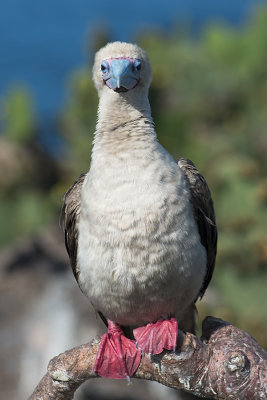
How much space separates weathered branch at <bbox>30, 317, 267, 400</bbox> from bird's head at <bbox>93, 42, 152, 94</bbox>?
1.55m

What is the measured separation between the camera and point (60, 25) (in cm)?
3881

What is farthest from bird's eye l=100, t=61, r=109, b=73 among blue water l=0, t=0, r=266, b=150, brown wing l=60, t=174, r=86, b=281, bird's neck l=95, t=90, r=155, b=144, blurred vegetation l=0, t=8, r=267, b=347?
blue water l=0, t=0, r=266, b=150

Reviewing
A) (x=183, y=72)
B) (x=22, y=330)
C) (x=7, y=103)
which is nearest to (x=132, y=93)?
(x=22, y=330)

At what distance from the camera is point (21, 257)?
392 inches

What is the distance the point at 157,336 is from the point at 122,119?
52.9 inches

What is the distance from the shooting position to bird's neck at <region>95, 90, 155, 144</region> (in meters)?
4.89

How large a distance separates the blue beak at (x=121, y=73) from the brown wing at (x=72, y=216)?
2.61 feet

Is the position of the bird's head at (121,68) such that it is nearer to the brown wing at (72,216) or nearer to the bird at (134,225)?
the bird at (134,225)

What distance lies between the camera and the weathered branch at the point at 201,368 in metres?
4.35

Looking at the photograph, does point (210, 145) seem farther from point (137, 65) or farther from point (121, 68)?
point (121, 68)

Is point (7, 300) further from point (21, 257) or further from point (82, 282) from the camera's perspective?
point (82, 282)

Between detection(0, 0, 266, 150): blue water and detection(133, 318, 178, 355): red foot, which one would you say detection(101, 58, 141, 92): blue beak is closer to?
detection(133, 318, 178, 355): red foot

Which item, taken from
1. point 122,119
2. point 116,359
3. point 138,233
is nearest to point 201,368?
point 116,359

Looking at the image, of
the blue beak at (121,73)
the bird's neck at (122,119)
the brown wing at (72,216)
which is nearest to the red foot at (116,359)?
the brown wing at (72,216)
